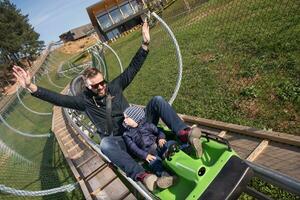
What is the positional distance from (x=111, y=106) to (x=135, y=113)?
0.43m

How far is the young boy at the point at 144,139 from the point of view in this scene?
4.39 meters

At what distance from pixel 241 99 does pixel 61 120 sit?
30.6 feet

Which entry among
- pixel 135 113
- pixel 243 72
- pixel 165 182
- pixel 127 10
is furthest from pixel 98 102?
pixel 127 10

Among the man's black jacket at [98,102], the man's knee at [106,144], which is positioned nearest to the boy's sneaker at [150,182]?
the man's knee at [106,144]

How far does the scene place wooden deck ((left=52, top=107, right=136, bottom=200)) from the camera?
629 centimetres

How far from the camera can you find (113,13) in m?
47.2

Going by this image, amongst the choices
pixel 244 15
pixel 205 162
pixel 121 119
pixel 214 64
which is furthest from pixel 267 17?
pixel 205 162

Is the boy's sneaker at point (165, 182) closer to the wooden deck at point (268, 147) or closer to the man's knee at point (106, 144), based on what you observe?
the man's knee at point (106, 144)

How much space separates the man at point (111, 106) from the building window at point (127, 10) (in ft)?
142

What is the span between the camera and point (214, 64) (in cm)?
969

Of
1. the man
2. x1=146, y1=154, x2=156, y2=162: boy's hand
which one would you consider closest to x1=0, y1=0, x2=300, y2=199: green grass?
x1=146, y1=154, x2=156, y2=162: boy's hand

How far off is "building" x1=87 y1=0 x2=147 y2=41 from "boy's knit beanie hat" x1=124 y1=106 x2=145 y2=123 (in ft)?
140

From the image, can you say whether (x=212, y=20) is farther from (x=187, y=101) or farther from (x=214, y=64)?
(x=187, y=101)

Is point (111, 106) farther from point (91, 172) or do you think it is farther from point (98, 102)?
point (91, 172)
